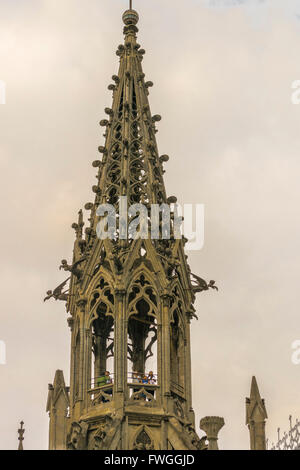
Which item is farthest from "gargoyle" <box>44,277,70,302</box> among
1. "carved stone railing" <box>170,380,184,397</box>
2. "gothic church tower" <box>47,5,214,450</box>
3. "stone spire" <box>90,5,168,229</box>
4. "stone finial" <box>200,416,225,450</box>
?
"stone finial" <box>200,416,225,450</box>

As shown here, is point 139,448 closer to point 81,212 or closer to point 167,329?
point 167,329

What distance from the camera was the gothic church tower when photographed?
5250 centimetres

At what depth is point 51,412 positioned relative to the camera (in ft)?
165

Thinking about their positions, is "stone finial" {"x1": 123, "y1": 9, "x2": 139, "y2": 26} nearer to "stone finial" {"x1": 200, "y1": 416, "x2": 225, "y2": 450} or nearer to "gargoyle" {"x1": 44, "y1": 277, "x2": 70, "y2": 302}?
"gargoyle" {"x1": 44, "y1": 277, "x2": 70, "y2": 302}

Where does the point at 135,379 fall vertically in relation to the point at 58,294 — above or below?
below

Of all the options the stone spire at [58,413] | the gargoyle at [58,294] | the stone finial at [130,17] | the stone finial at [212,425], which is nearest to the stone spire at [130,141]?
the stone finial at [130,17]

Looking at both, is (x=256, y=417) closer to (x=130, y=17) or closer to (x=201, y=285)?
(x=201, y=285)

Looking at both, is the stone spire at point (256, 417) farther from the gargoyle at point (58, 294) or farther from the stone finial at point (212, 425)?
the gargoyle at point (58, 294)

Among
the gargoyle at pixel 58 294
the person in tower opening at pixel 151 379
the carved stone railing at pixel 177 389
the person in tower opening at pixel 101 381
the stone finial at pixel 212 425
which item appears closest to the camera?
the stone finial at pixel 212 425

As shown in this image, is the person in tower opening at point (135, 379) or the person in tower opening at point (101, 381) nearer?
the person in tower opening at point (135, 379)

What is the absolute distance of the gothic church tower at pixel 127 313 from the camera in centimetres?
5250

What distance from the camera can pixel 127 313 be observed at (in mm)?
54625

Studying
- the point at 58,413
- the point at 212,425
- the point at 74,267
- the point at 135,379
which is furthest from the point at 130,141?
the point at 212,425
